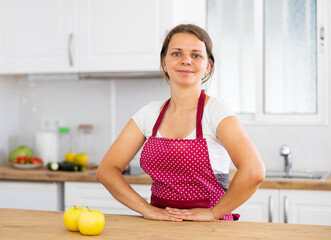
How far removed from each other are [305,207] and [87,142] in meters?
1.67

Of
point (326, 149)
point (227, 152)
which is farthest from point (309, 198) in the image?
point (227, 152)

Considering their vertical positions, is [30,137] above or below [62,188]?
above

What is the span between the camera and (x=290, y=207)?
2.93 meters

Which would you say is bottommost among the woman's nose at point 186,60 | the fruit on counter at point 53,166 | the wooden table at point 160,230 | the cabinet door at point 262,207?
the cabinet door at point 262,207

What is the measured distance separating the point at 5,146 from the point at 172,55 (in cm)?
232

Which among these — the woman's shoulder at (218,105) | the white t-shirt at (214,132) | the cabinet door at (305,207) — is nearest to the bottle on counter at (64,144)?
the cabinet door at (305,207)

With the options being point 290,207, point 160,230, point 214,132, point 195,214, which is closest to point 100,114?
point 290,207

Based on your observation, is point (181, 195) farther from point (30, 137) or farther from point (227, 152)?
point (30, 137)

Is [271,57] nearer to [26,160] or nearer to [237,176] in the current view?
[26,160]

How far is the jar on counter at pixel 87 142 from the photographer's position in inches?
152

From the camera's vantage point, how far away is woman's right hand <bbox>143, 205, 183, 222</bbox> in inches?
73.1

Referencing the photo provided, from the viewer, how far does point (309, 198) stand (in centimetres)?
290

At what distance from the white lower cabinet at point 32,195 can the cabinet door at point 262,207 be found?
1.13 metres

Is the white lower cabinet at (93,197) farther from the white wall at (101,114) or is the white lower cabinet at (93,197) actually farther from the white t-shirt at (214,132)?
the white t-shirt at (214,132)
